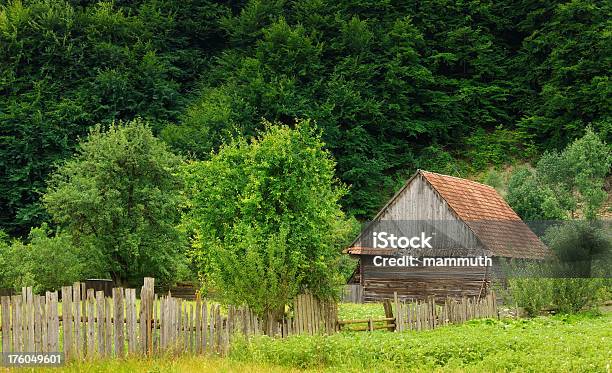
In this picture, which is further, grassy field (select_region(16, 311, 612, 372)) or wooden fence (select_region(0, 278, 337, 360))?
wooden fence (select_region(0, 278, 337, 360))

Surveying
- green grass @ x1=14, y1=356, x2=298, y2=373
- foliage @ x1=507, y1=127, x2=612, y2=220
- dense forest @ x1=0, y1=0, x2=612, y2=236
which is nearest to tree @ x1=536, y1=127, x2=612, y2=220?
foliage @ x1=507, y1=127, x2=612, y2=220

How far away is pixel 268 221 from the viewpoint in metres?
20.8

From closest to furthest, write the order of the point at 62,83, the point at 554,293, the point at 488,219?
the point at 554,293 < the point at 488,219 < the point at 62,83

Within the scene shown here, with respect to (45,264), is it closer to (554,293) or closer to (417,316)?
(417,316)

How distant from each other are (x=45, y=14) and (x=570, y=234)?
3893cm

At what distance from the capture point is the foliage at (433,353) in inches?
601

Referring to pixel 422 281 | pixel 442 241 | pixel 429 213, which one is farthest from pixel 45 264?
pixel 442 241

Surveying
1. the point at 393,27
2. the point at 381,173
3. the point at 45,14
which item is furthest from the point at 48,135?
the point at 393,27

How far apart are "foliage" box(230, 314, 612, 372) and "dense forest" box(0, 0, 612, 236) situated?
34.5 metres

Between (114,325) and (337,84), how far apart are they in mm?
41776

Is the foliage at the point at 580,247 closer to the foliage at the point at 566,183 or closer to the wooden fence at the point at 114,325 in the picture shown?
the foliage at the point at 566,183

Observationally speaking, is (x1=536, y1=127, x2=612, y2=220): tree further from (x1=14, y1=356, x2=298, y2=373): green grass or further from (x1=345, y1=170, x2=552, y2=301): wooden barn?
(x1=14, y1=356, x2=298, y2=373): green grass

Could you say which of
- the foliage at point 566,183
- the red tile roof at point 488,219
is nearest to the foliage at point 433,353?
the red tile roof at point 488,219

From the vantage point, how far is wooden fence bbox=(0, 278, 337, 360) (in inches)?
601
